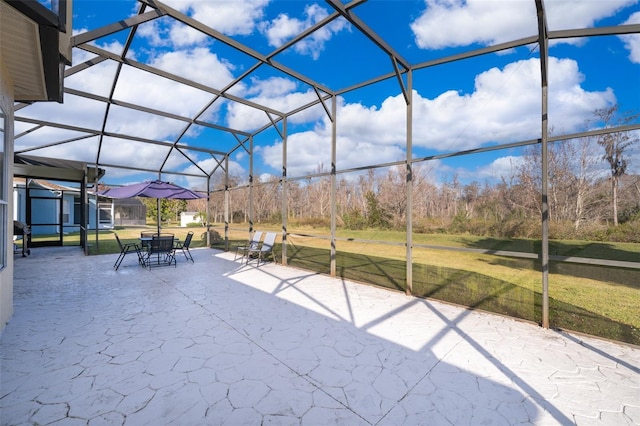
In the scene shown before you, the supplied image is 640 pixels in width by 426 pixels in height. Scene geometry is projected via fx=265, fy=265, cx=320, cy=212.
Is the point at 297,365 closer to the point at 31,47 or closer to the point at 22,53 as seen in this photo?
the point at 31,47

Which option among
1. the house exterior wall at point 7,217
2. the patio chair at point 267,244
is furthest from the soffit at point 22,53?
the patio chair at point 267,244

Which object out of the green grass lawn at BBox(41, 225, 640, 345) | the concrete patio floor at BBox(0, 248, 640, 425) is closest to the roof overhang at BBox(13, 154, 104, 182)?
the green grass lawn at BBox(41, 225, 640, 345)

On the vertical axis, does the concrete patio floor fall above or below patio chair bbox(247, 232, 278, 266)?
below

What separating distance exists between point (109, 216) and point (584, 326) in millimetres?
27603

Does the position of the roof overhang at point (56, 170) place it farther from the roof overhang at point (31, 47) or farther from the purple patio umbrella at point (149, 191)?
the roof overhang at point (31, 47)

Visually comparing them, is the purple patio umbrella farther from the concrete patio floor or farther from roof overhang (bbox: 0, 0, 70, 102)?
roof overhang (bbox: 0, 0, 70, 102)

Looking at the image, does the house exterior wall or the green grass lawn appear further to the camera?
the green grass lawn

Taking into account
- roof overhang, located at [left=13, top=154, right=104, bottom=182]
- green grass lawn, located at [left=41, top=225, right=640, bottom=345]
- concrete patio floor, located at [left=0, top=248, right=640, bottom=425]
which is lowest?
green grass lawn, located at [left=41, top=225, right=640, bottom=345]

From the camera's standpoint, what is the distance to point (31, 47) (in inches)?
101

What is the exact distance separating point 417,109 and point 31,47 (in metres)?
5.25

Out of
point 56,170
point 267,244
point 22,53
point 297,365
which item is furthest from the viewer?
point 56,170

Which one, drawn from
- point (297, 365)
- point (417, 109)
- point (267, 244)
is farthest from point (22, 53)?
point (267, 244)

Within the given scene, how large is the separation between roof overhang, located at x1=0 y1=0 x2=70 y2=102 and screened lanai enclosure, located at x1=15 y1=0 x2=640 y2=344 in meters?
1.06

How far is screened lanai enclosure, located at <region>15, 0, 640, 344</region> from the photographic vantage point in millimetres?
3752
